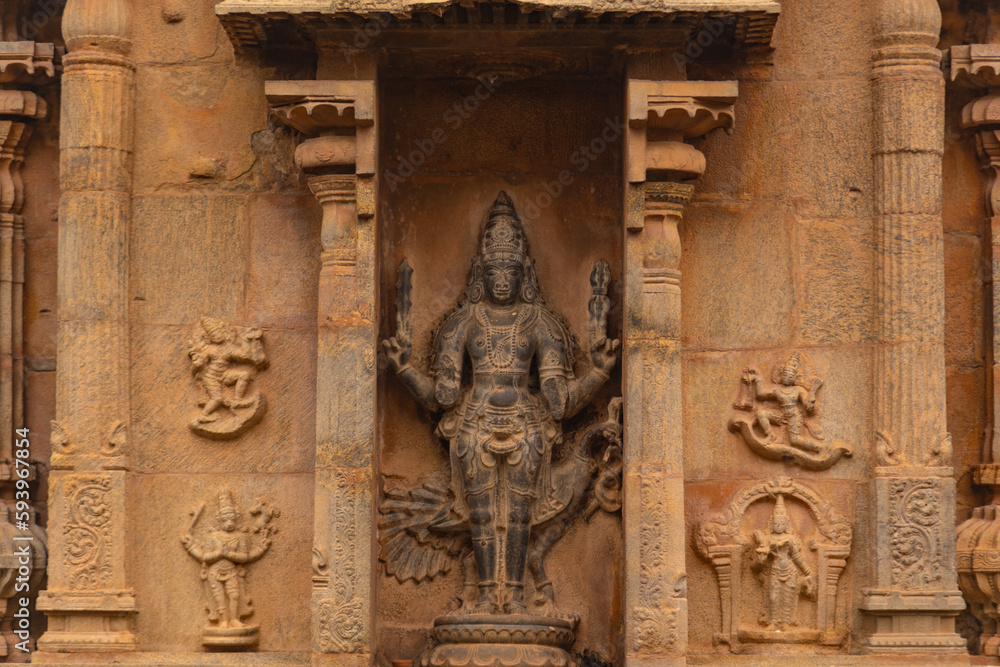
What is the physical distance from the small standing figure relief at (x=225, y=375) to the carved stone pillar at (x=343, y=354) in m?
0.56

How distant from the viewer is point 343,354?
1127 cm

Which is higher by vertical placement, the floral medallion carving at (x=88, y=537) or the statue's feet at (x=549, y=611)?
the floral medallion carving at (x=88, y=537)

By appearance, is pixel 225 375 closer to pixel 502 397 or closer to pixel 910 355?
pixel 502 397

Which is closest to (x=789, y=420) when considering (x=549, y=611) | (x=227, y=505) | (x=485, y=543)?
(x=549, y=611)

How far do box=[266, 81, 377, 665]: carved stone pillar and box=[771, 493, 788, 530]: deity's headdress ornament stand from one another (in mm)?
2362

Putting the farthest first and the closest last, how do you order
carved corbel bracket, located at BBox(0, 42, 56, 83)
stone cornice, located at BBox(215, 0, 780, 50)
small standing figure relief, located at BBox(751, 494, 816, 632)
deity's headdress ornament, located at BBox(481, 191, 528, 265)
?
carved corbel bracket, located at BBox(0, 42, 56, 83), deity's headdress ornament, located at BBox(481, 191, 528, 265), small standing figure relief, located at BBox(751, 494, 816, 632), stone cornice, located at BBox(215, 0, 780, 50)

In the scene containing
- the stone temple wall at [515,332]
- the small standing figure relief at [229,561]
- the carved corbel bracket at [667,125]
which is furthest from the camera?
the small standing figure relief at [229,561]

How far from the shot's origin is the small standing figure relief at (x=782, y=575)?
37.4 feet

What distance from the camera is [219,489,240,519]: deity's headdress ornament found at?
1156 centimetres

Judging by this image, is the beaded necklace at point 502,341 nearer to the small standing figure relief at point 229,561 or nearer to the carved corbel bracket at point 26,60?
the small standing figure relief at point 229,561

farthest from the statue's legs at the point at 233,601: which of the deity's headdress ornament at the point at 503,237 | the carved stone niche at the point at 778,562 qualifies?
the carved stone niche at the point at 778,562

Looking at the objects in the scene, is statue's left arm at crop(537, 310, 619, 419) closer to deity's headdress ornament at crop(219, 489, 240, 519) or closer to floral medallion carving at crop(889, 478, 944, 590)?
floral medallion carving at crop(889, 478, 944, 590)

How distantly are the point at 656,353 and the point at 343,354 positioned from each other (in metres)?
1.80

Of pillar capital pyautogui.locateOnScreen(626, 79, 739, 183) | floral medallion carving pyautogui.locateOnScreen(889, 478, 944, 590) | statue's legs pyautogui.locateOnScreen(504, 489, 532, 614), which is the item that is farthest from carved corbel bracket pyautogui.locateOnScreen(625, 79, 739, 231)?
floral medallion carving pyautogui.locateOnScreen(889, 478, 944, 590)
